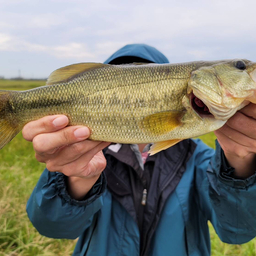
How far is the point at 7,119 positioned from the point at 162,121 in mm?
1303

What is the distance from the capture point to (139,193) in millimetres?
2576

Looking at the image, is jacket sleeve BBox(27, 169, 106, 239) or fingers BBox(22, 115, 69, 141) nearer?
fingers BBox(22, 115, 69, 141)

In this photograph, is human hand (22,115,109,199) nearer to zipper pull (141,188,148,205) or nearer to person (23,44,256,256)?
person (23,44,256,256)

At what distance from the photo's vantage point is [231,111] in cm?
163

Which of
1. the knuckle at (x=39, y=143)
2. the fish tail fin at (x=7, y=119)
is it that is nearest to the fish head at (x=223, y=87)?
the knuckle at (x=39, y=143)

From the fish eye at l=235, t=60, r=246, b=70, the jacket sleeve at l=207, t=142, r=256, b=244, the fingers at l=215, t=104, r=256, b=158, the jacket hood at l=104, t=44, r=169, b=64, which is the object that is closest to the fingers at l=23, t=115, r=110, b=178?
the fingers at l=215, t=104, r=256, b=158

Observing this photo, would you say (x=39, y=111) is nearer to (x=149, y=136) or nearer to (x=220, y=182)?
(x=149, y=136)

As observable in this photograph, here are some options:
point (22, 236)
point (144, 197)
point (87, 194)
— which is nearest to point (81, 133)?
point (87, 194)

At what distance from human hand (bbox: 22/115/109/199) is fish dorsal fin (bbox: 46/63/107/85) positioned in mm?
398

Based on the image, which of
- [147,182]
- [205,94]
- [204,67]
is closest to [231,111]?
[205,94]

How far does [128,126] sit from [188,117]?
1.55ft

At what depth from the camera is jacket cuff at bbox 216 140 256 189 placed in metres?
1.94

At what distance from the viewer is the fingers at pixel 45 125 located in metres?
1.70

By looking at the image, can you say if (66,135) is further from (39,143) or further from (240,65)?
(240,65)
